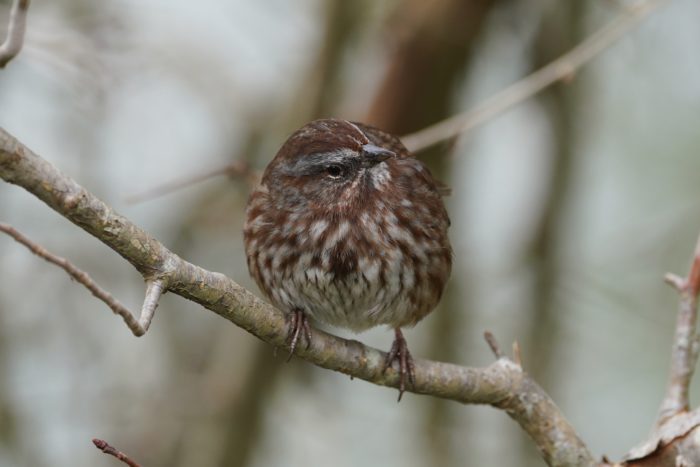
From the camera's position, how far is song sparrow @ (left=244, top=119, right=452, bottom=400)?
172 inches

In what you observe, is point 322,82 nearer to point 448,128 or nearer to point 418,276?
point 448,128

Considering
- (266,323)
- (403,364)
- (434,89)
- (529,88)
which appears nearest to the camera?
(266,323)

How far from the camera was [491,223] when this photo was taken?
8.05 metres

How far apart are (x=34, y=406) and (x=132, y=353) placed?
678mm

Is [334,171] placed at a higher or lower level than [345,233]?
higher

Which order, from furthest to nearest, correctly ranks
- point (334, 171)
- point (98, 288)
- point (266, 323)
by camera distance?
point (334, 171) → point (266, 323) → point (98, 288)

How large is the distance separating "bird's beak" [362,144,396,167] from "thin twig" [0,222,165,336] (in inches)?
64.0

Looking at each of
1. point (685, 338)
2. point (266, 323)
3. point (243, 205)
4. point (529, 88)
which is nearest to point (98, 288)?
point (266, 323)

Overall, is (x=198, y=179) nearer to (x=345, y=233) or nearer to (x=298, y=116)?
(x=345, y=233)

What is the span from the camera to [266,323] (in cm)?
352

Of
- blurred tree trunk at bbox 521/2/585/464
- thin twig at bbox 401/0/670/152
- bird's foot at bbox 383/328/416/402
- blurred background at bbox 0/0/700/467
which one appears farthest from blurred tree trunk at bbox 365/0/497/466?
bird's foot at bbox 383/328/416/402

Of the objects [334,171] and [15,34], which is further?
[334,171]

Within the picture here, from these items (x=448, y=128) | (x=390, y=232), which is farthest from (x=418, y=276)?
(x=448, y=128)

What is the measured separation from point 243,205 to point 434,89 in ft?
4.45
